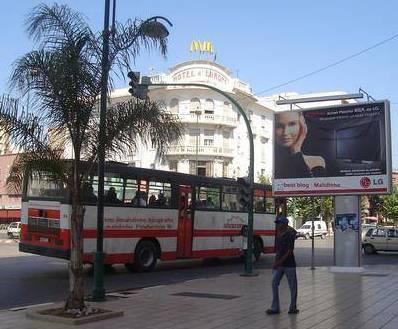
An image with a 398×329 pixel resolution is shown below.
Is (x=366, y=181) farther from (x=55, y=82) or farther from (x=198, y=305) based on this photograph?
(x=55, y=82)

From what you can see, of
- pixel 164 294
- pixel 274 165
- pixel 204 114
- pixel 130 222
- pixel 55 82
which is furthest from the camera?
pixel 204 114


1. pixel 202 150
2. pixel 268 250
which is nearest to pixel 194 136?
pixel 202 150

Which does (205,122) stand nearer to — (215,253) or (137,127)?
(215,253)

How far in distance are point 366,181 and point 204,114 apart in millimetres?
55568

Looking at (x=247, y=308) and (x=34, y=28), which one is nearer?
(x=34, y=28)

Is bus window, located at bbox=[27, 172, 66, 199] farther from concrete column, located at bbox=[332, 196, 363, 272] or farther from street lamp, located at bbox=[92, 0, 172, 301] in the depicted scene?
concrete column, located at bbox=[332, 196, 363, 272]

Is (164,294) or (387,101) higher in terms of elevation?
(387,101)

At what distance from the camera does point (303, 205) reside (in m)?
78.1

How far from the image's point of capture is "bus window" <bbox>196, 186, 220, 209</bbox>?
2211 centimetres

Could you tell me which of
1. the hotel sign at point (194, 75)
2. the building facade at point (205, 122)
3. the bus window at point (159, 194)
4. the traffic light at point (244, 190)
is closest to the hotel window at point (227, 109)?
the building facade at point (205, 122)

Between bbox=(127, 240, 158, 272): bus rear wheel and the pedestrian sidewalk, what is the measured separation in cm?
293

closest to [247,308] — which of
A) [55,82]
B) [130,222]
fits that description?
[55,82]

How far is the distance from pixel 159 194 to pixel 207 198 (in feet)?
8.90

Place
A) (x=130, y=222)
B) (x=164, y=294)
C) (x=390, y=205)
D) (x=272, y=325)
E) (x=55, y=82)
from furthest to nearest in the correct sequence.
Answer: (x=390, y=205) < (x=130, y=222) < (x=164, y=294) < (x=55, y=82) < (x=272, y=325)
